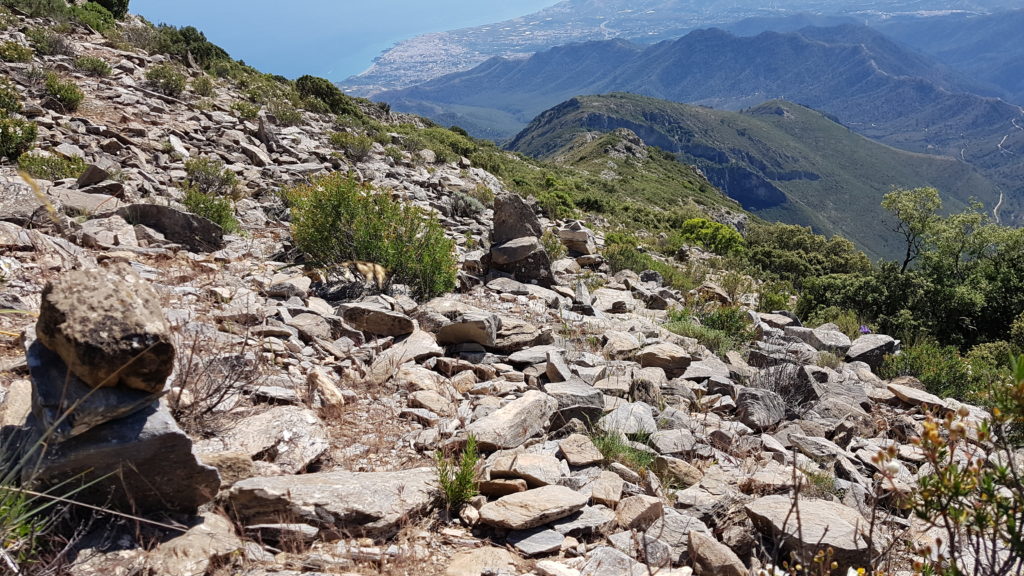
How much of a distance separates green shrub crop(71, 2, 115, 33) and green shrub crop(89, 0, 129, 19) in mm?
1556

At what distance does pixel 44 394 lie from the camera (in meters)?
2.61

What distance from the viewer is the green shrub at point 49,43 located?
16.2m

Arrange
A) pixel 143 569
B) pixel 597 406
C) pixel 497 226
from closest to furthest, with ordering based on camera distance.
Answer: pixel 143 569, pixel 597 406, pixel 497 226

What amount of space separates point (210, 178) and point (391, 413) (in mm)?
8797

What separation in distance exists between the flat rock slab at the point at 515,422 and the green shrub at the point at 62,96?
1365 centimetres

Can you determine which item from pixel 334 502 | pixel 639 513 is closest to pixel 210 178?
pixel 334 502

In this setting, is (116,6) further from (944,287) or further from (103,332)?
(944,287)

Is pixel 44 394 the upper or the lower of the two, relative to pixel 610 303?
upper

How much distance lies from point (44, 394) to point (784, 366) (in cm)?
691

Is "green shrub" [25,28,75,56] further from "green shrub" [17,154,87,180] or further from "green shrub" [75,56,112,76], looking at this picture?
"green shrub" [17,154,87,180]

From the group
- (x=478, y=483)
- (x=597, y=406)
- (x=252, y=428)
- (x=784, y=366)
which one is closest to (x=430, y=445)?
(x=478, y=483)

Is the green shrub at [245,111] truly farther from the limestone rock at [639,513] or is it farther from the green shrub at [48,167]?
the limestone rock at [639,513]

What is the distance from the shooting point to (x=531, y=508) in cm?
340

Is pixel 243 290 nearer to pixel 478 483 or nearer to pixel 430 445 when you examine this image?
pixel 430 445
